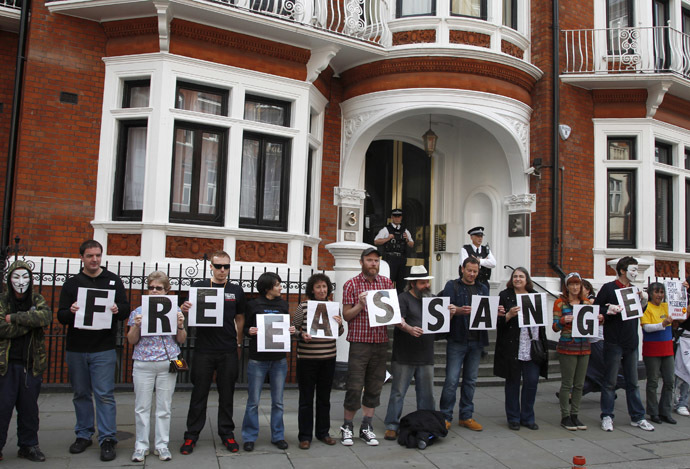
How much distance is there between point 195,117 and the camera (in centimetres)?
872

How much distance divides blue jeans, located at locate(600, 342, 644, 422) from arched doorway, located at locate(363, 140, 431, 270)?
5.40m

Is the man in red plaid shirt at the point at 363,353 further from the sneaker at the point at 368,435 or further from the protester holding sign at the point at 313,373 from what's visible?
the protester holding sign at the point at 313,373

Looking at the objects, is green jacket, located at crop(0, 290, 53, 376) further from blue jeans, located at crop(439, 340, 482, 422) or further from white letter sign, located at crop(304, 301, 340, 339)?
blue jeans, located at crop(439, 340, 482, 422)

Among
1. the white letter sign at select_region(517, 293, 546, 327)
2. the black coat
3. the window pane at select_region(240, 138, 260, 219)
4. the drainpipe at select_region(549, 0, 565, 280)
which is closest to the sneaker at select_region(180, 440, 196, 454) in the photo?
the black coat

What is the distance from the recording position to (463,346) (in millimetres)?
6355

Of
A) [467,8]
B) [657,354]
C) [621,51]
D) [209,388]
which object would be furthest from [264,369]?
[621,51]

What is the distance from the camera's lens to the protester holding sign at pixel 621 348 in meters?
6.59

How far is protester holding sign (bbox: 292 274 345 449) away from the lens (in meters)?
5.54

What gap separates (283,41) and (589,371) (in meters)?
6.65

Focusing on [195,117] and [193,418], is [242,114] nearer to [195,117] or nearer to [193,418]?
[195,117]

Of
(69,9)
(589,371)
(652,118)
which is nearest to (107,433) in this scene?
(589,371)

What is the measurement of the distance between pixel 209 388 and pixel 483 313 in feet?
9.79

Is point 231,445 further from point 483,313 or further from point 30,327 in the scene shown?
point 483,313

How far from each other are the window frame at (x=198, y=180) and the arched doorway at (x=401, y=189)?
140 inches
